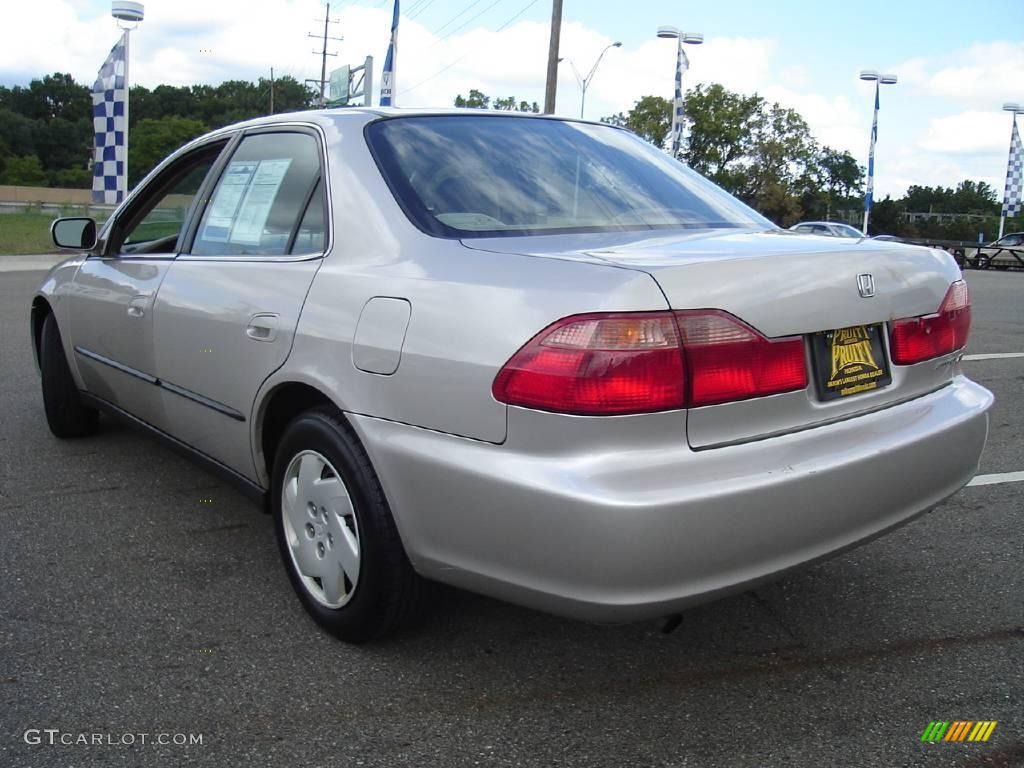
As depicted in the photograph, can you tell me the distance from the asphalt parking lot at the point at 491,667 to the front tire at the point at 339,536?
0.42 feet

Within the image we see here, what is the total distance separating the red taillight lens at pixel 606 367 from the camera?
1.97 m

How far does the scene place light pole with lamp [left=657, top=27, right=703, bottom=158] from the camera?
30031 mm

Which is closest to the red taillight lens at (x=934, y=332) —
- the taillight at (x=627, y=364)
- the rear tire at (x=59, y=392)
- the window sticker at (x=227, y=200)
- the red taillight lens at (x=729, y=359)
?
the red taillight lens at (x=729, y=359)

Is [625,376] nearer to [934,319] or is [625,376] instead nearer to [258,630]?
[934,319]

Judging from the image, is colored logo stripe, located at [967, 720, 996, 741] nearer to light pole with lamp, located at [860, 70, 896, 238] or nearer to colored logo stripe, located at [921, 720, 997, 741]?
colored logo stripe, located at [921, 720, 997, 741]

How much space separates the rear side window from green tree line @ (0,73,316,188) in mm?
90015

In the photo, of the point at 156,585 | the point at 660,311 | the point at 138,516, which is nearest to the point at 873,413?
the point at 660,311

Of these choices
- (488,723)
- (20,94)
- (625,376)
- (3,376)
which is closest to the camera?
Answer: (625,376)

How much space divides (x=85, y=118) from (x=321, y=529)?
119703 millimetres

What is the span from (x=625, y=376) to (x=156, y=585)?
6.01 feet

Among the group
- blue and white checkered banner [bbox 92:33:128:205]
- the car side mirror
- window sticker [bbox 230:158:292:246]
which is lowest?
the car side mirror

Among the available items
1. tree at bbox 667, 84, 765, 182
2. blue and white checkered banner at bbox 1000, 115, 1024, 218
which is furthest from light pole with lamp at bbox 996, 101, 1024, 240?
tree at bbox 667, 84, 765, 182

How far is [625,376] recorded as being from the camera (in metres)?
1.97

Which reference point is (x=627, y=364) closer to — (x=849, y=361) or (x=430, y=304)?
(x=430, y=304)
